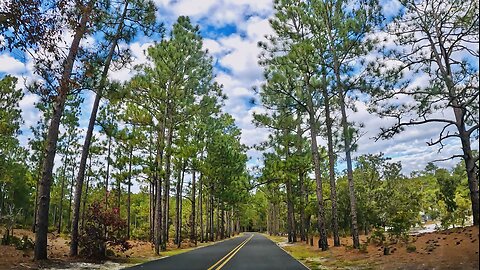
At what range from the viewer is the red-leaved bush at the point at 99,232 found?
15031 millimetres

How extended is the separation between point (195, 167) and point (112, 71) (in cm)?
1965

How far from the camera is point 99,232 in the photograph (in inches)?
603

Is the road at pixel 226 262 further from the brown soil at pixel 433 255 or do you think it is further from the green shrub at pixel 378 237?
the green shrub at pixel 378 237

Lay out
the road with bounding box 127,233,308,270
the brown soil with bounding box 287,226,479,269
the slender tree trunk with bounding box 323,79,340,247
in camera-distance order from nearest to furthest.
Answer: the brown soil with bounding box 287,226,479,269 < the road with bounding box 127,233,308,270 < the slender tree trunk with bounding box 323,79,340,247

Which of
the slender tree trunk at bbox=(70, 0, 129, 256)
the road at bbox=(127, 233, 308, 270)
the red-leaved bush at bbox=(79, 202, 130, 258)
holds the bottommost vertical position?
the road at bbox=(127, 233, 308, 270)

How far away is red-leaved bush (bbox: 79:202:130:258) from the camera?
592 inches

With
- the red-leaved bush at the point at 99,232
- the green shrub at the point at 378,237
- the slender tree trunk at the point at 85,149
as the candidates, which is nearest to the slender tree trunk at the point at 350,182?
the green shrub at the point at 378,237

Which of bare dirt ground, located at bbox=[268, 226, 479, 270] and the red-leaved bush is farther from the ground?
the red-leaved bush

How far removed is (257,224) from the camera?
12950 centimetres

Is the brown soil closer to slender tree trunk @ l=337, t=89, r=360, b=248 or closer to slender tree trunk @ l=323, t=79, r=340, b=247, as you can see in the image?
slender tree trunk @ l=337, t=89, r=360, b=248

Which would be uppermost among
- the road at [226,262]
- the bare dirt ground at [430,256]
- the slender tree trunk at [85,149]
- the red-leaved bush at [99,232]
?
the slender tree trunk at [85,149]

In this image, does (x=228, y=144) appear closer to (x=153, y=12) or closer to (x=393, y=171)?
(x=393, y=171)

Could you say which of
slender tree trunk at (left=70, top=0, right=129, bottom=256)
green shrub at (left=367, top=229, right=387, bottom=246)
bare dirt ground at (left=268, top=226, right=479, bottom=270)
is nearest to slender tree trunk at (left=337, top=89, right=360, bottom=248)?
green shrub at (left=367, top=229, right=387, bottom=246)

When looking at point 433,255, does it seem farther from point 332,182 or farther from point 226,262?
point 332,182
